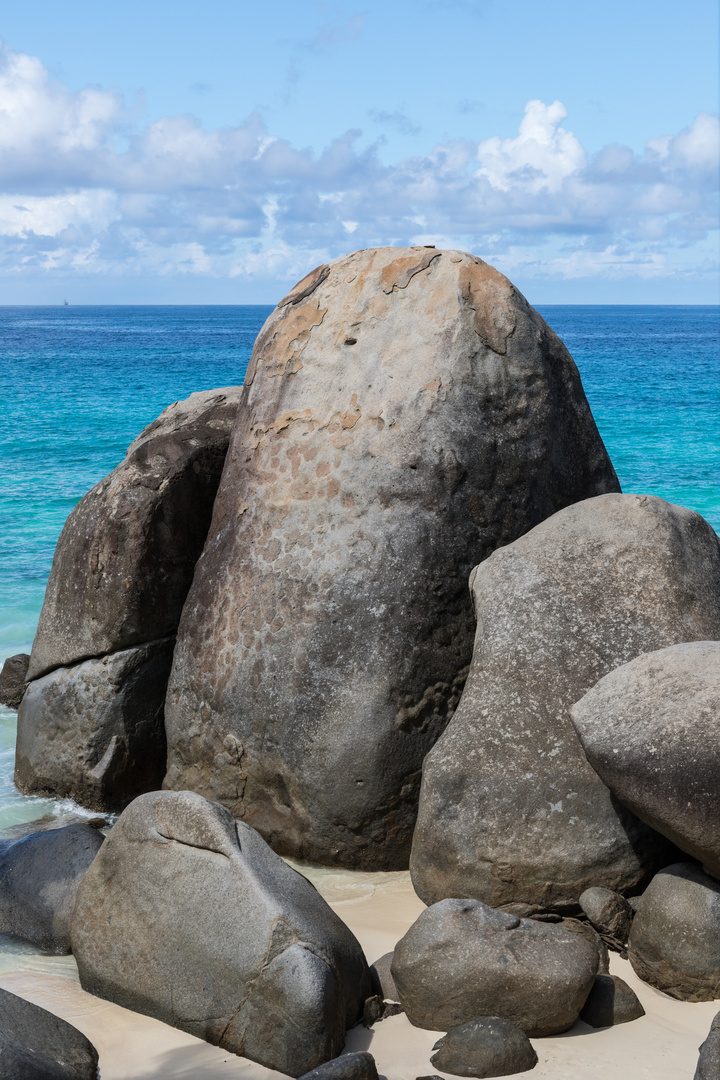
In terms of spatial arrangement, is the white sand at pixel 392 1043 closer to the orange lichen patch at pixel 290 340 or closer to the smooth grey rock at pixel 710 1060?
the smooth grey rock at pixel 710 1060

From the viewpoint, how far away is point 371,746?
15.1 feet

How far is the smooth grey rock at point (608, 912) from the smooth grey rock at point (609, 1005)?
1.26ft

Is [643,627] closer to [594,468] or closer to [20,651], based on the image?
[594,468]

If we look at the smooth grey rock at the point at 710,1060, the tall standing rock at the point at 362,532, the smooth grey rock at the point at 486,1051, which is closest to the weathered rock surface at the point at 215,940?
the smooth grey rock at the point at 486,1051

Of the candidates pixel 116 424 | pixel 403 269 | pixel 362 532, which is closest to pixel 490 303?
pixel 403 269

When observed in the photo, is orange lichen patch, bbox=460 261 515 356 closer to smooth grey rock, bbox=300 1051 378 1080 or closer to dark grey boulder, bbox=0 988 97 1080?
smooth grey rock, bbox=300 1051 378 1080

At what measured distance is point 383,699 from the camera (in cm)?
463

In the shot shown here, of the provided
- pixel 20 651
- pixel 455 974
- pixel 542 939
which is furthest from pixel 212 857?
pixel 20 651

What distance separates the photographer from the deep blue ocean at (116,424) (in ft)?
40.0

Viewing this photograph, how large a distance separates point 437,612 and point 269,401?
1.46m

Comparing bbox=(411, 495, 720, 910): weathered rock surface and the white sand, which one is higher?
bbox=(411, 495, 720, 910): weathered rock surface

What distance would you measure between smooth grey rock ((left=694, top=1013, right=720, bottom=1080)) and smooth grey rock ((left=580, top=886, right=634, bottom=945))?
92 centimetres

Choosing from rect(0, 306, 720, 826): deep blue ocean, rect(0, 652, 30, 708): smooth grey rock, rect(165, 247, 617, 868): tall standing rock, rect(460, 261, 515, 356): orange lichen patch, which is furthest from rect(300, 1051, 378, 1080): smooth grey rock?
rect(0, 652, 30, 708): smooth grey rock

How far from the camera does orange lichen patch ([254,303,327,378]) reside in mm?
5363
